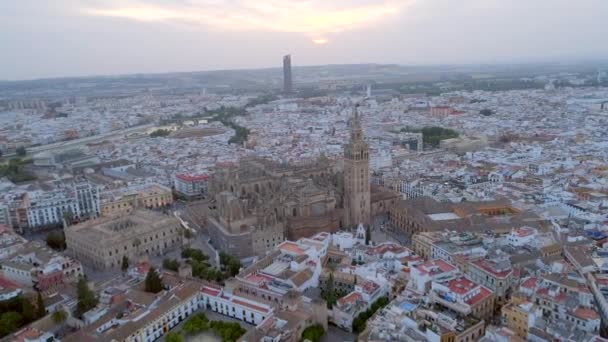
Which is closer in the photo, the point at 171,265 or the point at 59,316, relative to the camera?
the point at 59,316

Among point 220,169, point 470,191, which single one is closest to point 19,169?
point 220,169

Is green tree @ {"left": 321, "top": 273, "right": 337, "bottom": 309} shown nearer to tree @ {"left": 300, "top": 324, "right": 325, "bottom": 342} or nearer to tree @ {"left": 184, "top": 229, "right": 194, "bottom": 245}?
tree @ {"left": 300, "top": 324, "right": 325, "bottom": 342}

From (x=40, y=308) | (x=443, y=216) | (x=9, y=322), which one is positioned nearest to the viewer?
(x=9, y=322)

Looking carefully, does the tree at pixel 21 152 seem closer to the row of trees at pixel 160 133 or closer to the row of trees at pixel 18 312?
the row of trees at pixel 160 133

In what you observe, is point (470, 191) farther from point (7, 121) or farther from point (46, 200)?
point (7, 121)

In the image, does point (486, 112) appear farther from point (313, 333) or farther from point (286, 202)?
point (313, 333)

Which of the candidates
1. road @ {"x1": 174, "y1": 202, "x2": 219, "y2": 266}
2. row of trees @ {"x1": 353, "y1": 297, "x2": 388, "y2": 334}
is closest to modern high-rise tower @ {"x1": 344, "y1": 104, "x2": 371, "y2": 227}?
road @ {"x1": 174, "y1": 202, "x2": 219, "y2": 266}

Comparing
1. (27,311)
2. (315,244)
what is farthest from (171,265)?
(315,244)
